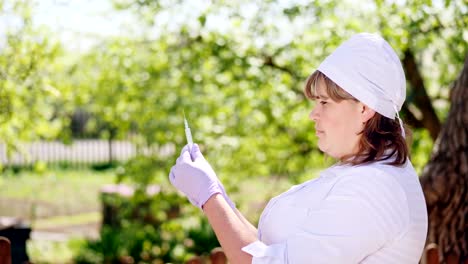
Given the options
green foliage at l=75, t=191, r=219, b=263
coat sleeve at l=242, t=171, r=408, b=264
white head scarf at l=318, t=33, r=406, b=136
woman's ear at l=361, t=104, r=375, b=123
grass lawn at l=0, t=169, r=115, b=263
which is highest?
white head scarf at l=318, t=33, r=406, b=136

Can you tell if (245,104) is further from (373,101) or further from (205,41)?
(373,101)

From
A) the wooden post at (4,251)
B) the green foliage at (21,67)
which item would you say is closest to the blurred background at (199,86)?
the green foliage at (21,67)

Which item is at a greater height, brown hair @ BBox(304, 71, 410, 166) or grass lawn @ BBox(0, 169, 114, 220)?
brown hair @ BBox(304, 71, 410, 166)

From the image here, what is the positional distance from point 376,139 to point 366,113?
71 millimetres

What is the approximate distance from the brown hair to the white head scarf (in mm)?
21

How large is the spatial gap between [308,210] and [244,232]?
16cm

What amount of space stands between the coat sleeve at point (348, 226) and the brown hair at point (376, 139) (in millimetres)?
89

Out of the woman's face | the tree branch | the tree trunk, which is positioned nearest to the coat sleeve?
the woman's face

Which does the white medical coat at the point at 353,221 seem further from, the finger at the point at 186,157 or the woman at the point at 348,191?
the finger at the point at 186,157

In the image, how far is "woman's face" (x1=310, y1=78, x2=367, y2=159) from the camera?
1836 millimetres

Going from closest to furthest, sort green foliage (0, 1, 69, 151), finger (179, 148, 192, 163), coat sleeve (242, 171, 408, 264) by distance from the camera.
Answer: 1. coat sleeve (242, 171, 408, 264)
2. finger (179, 148, 192, 163)
3. green foliage (0, 1, 69, 151)

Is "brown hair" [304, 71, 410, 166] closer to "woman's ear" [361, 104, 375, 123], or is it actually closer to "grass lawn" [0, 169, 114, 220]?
"woman's ear" [361, 104, 375, 123]

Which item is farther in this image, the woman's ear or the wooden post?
the wooden post

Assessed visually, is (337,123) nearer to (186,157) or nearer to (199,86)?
(186,157)
